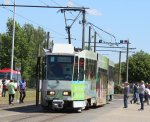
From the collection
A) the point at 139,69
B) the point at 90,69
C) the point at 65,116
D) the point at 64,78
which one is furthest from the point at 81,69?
the point at 139,69

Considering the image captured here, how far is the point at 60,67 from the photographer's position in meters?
29.0

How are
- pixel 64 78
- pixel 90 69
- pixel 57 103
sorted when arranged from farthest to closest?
pixel 90 69 → pixel 64 78 → pixel 57 103

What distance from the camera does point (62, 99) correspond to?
28.8 meters

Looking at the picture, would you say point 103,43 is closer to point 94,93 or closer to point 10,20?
point 10,20

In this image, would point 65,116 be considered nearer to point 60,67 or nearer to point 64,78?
point 64,78

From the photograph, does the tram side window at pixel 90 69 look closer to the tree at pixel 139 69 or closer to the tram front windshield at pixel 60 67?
the tram front windshield at pixel 60 67

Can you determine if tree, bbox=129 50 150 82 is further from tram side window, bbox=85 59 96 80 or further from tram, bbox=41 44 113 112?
tram, bbox=41 44 113 112

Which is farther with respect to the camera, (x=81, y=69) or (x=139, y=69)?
(x=139, y=69)

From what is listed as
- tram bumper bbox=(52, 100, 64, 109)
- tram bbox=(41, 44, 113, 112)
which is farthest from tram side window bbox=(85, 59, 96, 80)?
tram bumper bbox=(52, 100, 64, 109)

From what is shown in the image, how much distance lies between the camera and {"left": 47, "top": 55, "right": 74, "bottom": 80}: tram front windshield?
1141 inches

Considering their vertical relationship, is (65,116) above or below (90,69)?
below

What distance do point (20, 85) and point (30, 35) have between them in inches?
3682

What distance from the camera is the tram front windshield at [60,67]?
29.0 metres

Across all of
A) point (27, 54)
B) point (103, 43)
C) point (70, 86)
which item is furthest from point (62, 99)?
point (27, 54)
